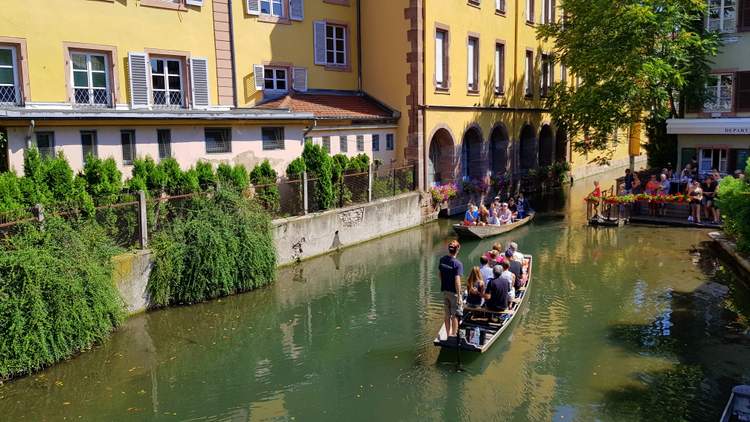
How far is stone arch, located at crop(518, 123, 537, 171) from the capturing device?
3391 centimetres

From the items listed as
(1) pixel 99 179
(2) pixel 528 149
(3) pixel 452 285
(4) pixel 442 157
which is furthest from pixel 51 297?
(2) pixel 528 149

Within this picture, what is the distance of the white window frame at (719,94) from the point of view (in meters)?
25.9

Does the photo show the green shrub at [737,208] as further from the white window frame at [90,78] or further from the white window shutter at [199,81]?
the white window frame at [90,78]

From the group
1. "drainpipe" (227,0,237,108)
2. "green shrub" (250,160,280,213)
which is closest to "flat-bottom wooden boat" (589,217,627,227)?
"green shrub" (250,160,280,213)

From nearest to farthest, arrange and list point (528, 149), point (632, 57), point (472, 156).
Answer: point (632, 57) < point (472, 156) < point (528, 149)

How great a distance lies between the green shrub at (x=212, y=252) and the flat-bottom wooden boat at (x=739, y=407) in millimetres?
10240

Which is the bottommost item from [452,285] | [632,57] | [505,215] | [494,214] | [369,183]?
[505,215]

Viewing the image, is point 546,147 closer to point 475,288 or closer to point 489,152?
point 489,152

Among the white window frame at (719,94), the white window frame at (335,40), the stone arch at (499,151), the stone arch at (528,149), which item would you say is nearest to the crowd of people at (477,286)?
the white window frame at (335,40)

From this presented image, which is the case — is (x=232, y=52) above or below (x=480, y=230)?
above

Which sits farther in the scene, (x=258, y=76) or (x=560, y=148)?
(x=560, y=148)

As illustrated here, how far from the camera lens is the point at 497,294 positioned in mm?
12023

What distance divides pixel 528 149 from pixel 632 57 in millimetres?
10275

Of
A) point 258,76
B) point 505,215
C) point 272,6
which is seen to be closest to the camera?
point 258,76
